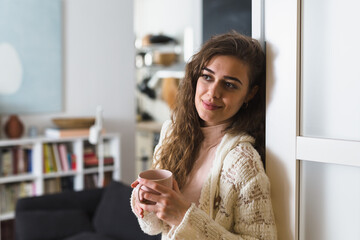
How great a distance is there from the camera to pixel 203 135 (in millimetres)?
1101

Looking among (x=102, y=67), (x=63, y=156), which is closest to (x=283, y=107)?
(x=63, y=156)

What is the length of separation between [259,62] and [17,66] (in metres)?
3.05

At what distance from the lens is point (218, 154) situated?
3.28ft

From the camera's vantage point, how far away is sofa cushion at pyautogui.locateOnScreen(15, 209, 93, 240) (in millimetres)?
2740

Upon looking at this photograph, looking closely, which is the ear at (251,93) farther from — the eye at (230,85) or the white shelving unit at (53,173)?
the white shelving unit at (53,173)

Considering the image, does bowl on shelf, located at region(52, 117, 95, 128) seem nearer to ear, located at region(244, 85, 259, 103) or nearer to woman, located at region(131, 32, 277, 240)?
woman, located at region(131, 32, 277, 240)

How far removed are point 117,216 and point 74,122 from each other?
3.93ft

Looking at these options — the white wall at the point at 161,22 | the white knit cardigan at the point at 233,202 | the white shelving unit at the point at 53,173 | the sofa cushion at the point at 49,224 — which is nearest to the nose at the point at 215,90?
the white knit cardigan at the point at 233,202

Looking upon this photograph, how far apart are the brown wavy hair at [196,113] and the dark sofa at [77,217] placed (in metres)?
1.55

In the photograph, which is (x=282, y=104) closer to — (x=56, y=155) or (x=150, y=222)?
(x=150, y=222)

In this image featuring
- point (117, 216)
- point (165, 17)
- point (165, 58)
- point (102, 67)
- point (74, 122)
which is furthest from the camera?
point (165, 17)

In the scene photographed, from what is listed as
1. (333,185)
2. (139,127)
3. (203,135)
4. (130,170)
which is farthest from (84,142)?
(333,185)

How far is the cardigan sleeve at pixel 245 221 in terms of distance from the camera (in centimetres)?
88

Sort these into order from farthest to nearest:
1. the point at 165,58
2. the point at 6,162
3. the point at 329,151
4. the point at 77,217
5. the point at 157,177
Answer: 1. the point at 165,58
2. the point at 6,162
3. the point at 77,217
4. the point at 157,177
5. the point at 329,151
